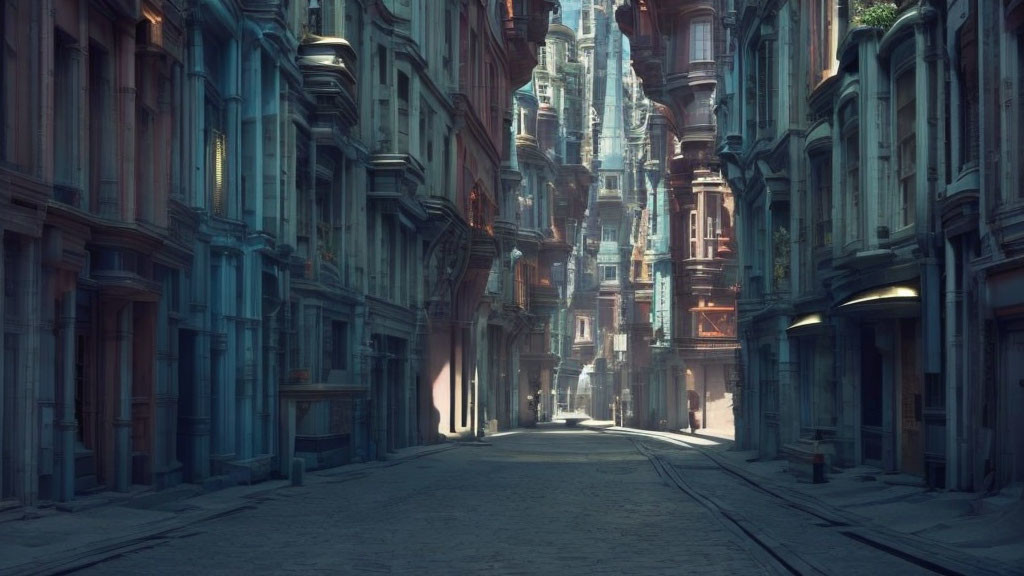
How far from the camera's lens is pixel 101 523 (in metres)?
18.4

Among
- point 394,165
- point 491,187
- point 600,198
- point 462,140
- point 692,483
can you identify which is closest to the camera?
point 692,483

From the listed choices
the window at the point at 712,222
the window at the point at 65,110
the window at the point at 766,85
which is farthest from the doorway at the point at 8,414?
the window at the point at 712,222

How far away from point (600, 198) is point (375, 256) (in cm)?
11851

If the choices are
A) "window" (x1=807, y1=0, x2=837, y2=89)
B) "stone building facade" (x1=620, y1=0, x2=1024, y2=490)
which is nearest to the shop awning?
"stone building facade" (x1=620, y1=0, x2=1024, y2=490)

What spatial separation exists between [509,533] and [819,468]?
11828 millimetres

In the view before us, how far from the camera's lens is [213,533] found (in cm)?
1833

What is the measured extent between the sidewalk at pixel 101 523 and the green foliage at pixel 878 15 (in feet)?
Answer: 49.2

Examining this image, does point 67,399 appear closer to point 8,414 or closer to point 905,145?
point 8,414

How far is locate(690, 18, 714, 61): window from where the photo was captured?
242 feet

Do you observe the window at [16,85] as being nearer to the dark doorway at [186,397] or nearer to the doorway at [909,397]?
the dark doorway at [186,397]

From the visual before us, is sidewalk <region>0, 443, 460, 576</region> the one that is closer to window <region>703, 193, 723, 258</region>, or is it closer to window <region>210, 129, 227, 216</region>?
window <region>210, 129, 227, 216</region>

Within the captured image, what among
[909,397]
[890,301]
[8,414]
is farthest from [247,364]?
[909,397]

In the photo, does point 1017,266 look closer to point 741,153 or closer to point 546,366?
point 741,153

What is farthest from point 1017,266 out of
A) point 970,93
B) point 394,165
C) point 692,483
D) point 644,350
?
point 644,350
